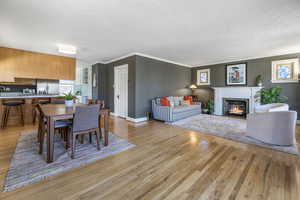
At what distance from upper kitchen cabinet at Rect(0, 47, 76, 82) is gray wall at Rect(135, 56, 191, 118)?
2.77 meters

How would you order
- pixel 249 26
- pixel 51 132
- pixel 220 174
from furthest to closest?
1. pixel 249 26
2. pixel 51 132
3. pixel 220 174

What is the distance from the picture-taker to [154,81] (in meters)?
5.22

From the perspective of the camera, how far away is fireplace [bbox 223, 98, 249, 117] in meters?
5.50

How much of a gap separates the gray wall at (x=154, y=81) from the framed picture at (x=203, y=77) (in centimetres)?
84

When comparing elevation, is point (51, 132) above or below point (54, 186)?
above

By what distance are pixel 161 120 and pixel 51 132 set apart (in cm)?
346

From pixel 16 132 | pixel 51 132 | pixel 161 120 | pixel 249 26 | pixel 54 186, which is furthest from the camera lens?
pixel 161 120

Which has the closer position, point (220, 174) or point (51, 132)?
point (220, 174)

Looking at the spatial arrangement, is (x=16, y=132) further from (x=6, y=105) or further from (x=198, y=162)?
(x=198, y=162)

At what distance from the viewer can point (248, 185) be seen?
1.52 m

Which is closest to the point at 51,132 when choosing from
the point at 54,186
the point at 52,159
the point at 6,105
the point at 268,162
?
the point at 52,159

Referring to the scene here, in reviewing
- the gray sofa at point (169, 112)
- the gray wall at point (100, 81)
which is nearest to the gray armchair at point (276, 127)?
the gray sofa at point (169, 112)

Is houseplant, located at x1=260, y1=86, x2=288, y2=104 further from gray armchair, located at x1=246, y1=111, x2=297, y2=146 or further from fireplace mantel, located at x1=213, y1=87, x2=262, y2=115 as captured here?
gray armchair, located at x1=246, y1=111, x2=297, y2=146

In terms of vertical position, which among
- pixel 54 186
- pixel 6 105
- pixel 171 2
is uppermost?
pixel 171 2
